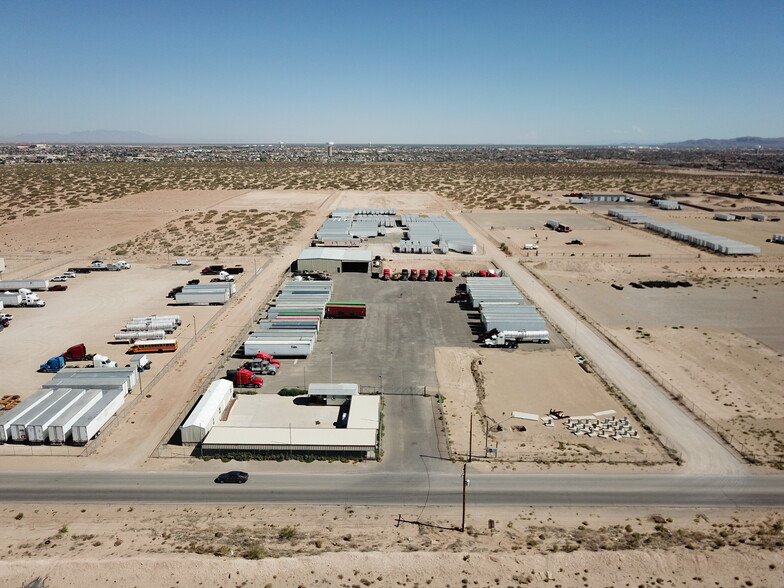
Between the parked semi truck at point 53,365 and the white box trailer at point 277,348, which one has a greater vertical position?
the white box trailer at point 277,348

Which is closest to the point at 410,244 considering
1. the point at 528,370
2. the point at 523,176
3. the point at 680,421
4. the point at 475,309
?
the point at 475,309

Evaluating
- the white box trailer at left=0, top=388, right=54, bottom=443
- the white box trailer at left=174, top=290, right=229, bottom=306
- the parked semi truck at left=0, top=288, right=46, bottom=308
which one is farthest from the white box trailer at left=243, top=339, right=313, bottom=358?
the parked semi truck at left=0, top=288, right=46, bottom=308

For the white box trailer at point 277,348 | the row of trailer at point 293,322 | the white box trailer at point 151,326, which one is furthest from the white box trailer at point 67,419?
the white box trailer at point 151,326

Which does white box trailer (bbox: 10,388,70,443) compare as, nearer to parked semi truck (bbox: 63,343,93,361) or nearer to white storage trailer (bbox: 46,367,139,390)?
white storage trailer (bbox: 46,367,139,390)

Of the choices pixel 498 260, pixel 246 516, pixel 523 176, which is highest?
pixel 523 176

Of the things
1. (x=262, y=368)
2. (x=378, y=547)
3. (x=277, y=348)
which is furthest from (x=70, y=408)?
(x=378, y=547)

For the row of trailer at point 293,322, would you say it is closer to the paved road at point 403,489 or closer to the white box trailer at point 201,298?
the white box trailer at point 201,298

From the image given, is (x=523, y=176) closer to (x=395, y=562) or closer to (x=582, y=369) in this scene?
(x=582, y=369)
